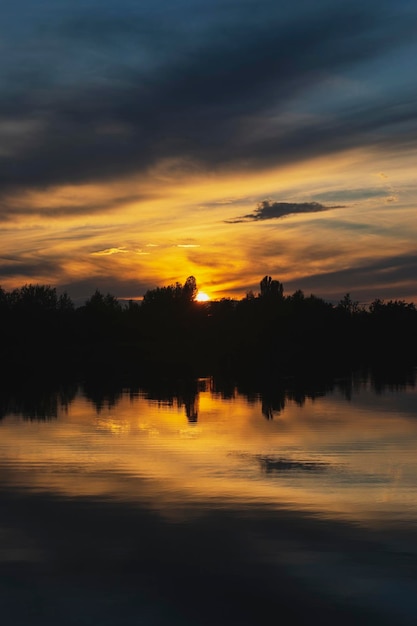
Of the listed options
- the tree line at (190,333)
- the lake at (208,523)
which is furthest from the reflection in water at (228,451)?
the tree line at (190,333)

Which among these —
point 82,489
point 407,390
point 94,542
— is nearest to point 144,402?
point 407,390

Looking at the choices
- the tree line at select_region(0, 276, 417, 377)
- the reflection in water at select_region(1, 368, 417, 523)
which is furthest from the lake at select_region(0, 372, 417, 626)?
the tree line at select_region(0, 276, 417, 377)

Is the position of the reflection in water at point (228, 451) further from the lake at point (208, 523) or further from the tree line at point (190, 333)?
the tree line at point (190, 333)

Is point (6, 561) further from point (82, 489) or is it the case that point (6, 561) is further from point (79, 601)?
point (82, 489)

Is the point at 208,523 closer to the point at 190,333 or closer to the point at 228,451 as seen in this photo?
the point at 228,451

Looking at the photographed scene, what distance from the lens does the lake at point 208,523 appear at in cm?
1082

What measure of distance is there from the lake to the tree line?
48.6 metres

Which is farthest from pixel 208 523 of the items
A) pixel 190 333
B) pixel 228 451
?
pixel 190 333

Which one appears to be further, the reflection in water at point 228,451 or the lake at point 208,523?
the reflection in water at point 228,451

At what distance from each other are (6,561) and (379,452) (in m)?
14.0

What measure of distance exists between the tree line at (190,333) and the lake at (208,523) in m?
48.6

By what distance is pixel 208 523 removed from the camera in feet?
49.0

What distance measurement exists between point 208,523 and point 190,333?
13210 centimetres

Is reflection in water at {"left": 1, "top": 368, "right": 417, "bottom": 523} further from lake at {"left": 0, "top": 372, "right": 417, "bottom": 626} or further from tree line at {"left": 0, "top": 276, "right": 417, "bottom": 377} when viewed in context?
tree line at {"left": 0, "top": 276, "right": 417, "bottom": 377}
